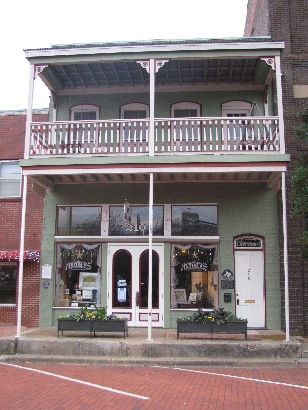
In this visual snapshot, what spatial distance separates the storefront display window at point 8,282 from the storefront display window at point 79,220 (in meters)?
1.98

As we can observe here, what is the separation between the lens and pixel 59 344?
11.6 metres

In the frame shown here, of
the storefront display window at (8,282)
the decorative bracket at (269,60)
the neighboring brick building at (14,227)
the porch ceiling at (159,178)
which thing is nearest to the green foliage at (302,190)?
the porch ceiling at (159,178)

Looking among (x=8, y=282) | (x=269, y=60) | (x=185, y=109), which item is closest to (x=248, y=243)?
(x=185, y=109)

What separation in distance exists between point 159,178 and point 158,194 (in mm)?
592

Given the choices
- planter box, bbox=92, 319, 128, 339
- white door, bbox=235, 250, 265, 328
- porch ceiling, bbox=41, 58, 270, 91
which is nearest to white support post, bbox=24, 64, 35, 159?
porch ceiling, bbox=41, 58, 270, 91

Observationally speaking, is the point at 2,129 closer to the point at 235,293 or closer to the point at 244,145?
the point at 244,145

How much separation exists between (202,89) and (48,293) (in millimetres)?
8121

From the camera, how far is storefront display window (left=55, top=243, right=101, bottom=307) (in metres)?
14.8

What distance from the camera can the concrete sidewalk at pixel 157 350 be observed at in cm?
1097

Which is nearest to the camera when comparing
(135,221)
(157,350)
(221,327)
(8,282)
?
(157,350)

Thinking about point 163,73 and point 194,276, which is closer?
point 194,276

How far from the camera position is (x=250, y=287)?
14.3 m

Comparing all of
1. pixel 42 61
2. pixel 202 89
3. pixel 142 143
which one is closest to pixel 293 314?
pixel 142 143

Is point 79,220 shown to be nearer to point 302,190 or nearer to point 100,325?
A: point 100,325
